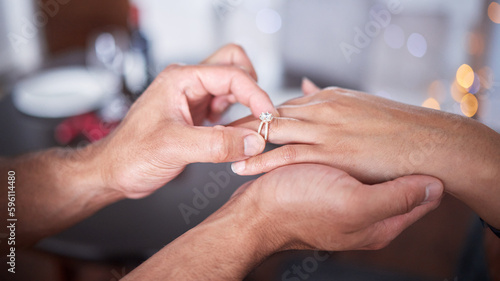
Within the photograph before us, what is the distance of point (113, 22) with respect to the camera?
371 cm

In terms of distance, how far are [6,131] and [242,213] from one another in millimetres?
Answer: 1283

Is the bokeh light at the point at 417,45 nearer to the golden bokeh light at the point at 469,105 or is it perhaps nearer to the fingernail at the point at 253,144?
the golden bokeh light at the point at 469,105

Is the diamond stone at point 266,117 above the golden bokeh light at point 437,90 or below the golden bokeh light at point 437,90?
above

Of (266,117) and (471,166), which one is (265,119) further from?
(471,166)

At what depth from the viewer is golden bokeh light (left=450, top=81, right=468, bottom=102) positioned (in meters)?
2.92

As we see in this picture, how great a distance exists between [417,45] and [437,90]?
1.52 feet

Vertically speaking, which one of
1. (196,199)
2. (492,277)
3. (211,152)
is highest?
(211,152)

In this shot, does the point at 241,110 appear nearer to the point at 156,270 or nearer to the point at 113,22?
the point at 156,270

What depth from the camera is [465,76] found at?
125 inches

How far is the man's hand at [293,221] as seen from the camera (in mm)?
784

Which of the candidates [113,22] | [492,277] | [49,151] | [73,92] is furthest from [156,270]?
[113,22]
